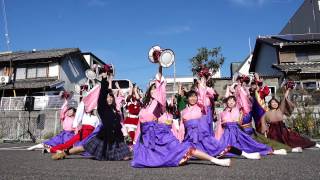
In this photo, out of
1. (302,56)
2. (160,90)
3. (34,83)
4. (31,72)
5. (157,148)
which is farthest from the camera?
(31,72)

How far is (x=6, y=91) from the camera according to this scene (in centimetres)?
2727

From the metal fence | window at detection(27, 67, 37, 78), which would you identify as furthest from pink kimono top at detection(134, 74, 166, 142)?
window at detection(27, 67, 37, 78)

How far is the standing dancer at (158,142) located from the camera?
5.77 metres

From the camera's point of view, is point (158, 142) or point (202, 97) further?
point (202, 97)

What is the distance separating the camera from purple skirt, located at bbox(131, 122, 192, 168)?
578cm

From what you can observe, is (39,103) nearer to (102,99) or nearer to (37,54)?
(37,54)

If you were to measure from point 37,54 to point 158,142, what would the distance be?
24.8 metres

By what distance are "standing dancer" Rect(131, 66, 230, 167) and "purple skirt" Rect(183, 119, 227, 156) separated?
1.21 ft

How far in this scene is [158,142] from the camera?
19.7ft

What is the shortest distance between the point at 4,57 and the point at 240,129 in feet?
86.5

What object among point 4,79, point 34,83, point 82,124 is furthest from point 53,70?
point 82,124

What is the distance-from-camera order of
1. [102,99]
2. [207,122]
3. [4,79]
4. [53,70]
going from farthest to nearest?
[53,70]
[4,79]
[102,99]
[207,122]

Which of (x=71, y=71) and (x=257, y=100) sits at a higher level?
(x=71, y=71)

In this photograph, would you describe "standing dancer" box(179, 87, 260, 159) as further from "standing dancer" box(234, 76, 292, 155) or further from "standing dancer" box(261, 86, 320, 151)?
"standing dancer" box(261, 86, 320, 151)
